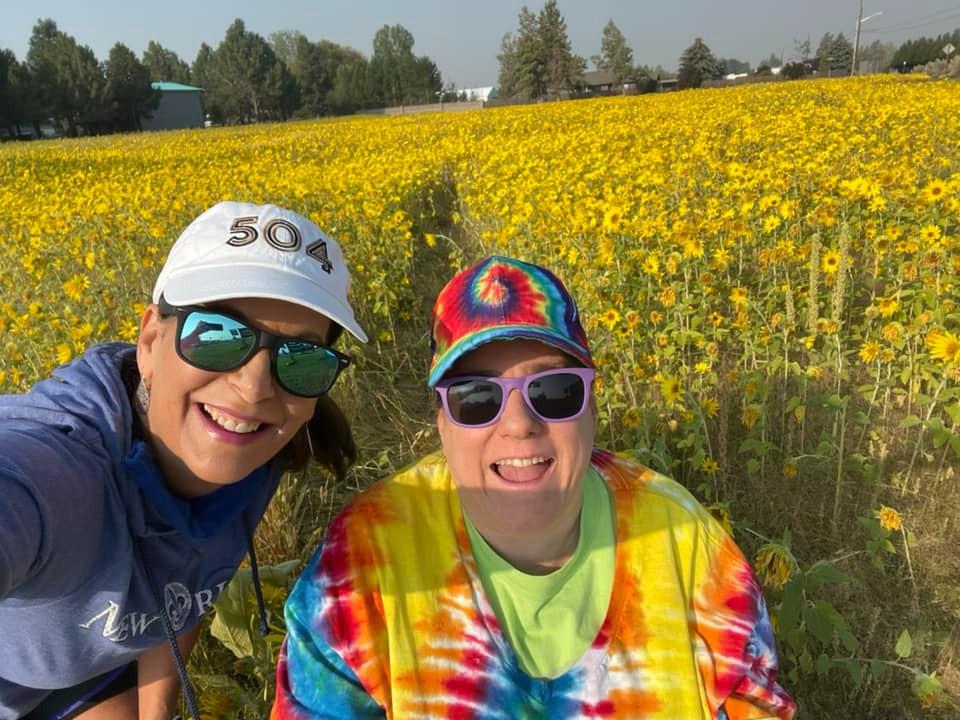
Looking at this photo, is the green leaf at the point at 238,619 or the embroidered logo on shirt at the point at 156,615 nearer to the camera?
the embroidered logo on shirt at the point at 156,615

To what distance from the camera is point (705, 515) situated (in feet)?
4.14

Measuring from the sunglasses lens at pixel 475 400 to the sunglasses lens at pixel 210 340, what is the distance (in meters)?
0.39

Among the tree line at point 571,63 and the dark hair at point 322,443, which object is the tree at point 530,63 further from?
the dark hair at point 322,443

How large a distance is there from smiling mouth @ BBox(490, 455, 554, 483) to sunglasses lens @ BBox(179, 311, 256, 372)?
515 mm

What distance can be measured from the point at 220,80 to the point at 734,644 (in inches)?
3080

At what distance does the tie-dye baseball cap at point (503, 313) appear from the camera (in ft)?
3.62

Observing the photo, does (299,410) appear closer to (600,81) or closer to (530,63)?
(530,63)

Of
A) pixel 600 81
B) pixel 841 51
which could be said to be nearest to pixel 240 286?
pixel 600 81

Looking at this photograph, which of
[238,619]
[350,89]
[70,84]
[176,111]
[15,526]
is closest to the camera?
[15,526]

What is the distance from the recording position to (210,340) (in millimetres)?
1154

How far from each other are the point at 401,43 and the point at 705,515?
107515mm

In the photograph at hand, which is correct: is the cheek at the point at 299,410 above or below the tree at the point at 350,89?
below

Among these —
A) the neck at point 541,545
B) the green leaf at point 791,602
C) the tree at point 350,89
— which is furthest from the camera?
the tree at point 350,89

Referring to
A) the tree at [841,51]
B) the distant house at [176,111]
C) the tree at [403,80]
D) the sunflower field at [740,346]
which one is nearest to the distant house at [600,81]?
the tree at [403,80]
